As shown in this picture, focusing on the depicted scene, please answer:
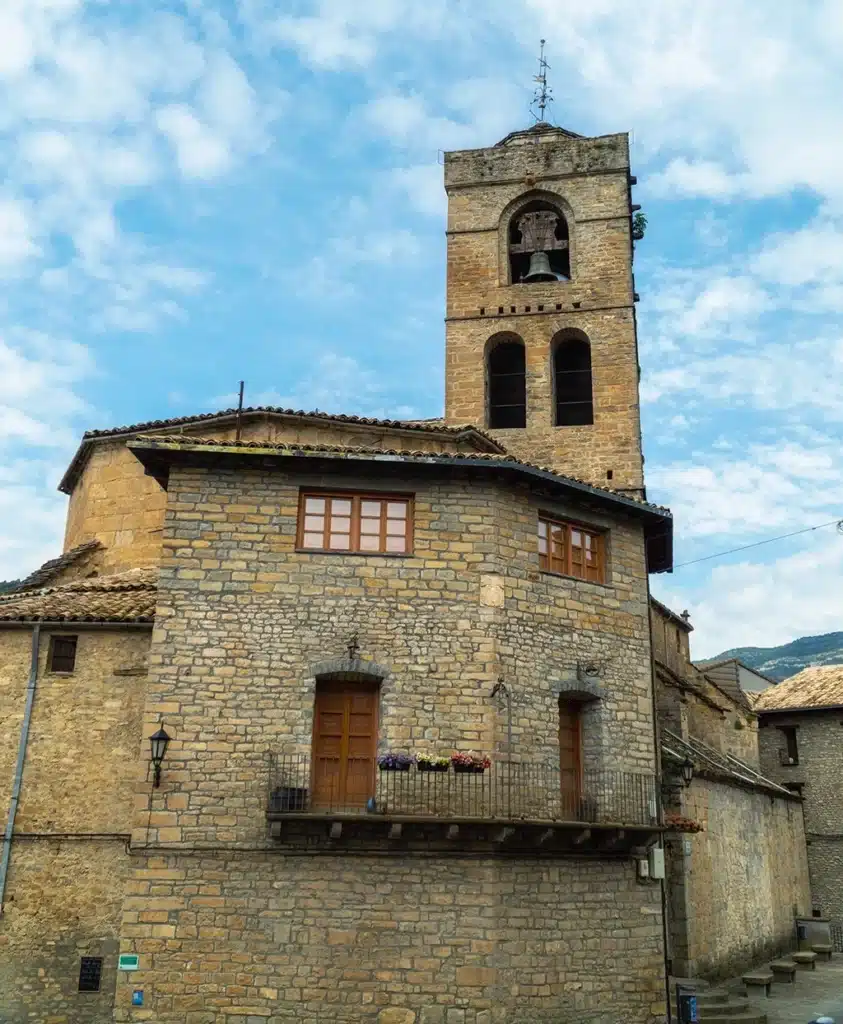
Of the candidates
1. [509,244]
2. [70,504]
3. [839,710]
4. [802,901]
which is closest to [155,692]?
[70,504]

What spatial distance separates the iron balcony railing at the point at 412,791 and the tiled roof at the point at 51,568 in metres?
7.98

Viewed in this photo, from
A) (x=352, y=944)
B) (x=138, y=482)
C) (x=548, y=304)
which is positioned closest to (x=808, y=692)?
(x=548, y=304)

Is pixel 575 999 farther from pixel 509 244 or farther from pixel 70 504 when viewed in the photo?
pixel 509 244

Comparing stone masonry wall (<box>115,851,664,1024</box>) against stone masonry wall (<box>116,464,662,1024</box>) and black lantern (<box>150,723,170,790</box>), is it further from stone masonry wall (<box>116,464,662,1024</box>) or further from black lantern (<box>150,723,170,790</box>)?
black lantern (<box>150,723,170,790</box>)

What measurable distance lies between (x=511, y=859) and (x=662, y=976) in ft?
10.4

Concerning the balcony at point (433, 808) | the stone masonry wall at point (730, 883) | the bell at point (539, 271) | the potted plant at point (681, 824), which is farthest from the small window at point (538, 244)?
the balcony at point (433, 808)

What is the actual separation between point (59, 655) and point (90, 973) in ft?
15.1

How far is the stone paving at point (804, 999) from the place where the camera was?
17531 millimetres

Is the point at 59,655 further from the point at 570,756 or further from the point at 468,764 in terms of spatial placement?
the point at 570,756

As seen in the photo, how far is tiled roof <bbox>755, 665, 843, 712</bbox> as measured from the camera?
111 feet

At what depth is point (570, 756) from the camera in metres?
15.3

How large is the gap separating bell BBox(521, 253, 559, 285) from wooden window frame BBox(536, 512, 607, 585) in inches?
404

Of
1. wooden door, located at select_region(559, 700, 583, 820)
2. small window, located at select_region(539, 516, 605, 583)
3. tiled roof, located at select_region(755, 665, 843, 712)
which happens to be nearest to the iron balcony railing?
wooden door, located at select_region(559, 700, 583, 820)

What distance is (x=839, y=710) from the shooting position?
33062 millimetres
